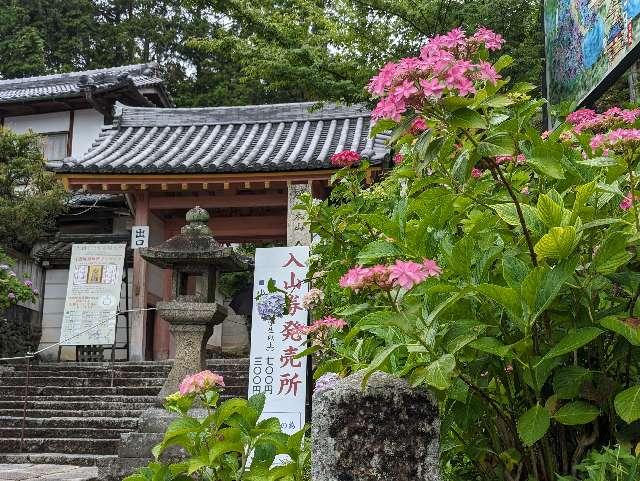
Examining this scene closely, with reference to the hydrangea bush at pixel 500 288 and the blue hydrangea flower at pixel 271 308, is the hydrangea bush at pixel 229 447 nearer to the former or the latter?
the hydrangea bush at pixel 500 288

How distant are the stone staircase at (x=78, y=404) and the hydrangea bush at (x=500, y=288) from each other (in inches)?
277

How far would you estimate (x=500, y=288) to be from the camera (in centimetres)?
124

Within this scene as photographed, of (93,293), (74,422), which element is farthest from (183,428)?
(93,293)

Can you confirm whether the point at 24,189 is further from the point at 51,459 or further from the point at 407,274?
the point at 407,274

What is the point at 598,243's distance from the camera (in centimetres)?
152

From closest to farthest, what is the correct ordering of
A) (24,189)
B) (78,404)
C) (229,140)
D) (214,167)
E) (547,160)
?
(547,160), (214,167), (78,404), (229,140), (24,189)

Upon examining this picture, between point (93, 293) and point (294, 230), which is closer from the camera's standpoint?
point (294, 230)

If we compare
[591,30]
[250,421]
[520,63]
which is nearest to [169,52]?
[520,63]

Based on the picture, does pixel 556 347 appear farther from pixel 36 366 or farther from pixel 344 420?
pixel 36 366

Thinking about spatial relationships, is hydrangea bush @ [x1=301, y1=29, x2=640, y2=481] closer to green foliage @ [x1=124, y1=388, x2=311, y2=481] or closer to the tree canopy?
green foliage @ [x1=124, y1=388, x2=311, y2=481]

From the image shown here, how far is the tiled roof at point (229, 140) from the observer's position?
32.0 feet

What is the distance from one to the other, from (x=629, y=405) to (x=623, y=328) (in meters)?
0.15

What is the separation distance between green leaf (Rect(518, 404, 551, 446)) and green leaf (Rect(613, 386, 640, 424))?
13cm

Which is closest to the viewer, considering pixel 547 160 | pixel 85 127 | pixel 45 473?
pixel 547 160
